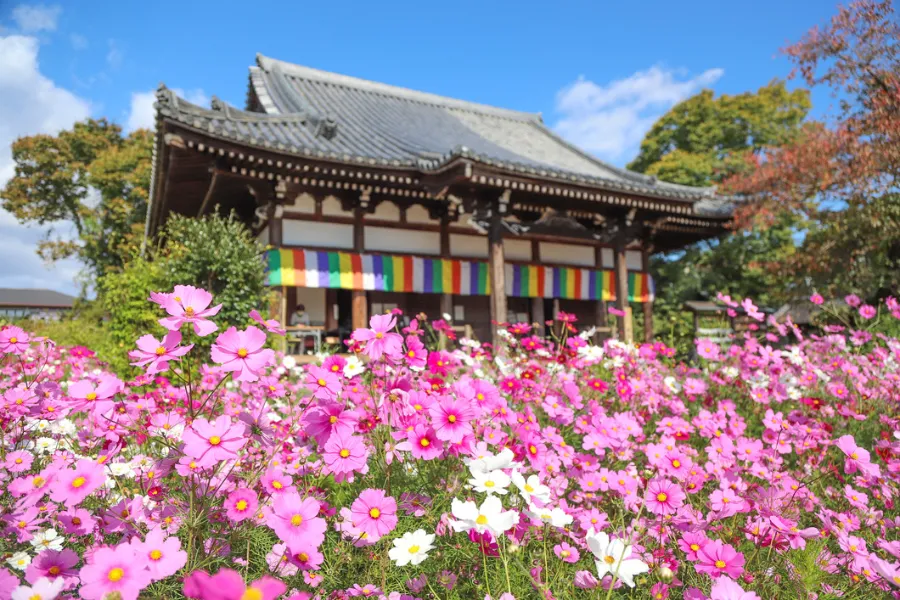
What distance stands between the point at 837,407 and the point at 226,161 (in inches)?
246

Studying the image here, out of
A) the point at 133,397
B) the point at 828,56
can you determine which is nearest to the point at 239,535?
the point at 133,397

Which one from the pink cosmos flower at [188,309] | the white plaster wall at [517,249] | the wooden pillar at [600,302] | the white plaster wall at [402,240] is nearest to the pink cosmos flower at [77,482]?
the pink cosmos flower at [188,309]

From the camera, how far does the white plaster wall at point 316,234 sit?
7.64m

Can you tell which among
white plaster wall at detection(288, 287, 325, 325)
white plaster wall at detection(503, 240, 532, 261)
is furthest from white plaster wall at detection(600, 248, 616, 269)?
white plaster wall at detection(288, 287, 325, 325)

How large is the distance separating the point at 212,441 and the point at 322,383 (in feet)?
0.83

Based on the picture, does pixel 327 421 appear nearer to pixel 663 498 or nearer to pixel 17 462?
pixel 17 462

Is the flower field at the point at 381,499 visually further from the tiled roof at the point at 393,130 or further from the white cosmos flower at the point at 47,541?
the tiled roof at the point at 393,130

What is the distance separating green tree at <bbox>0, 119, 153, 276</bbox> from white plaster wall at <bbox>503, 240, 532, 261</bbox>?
13992mm

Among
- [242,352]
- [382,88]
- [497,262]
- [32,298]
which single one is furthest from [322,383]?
[32,298]

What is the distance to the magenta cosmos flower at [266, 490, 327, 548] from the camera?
2.85 feet

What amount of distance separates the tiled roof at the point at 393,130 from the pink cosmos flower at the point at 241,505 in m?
5.49

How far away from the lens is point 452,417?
1232 millimetres

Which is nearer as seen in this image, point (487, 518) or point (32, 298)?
point (487, 518)

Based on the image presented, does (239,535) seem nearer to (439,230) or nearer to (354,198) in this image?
(354,198)
